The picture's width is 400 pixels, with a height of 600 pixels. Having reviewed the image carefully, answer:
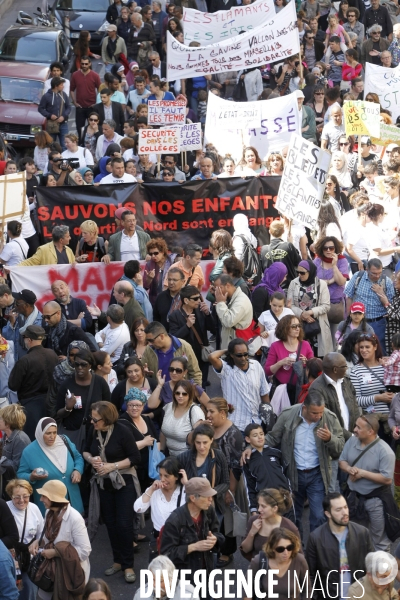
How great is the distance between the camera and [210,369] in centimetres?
1410

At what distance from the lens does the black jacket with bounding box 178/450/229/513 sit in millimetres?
9484

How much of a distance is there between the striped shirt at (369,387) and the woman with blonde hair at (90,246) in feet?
14.0

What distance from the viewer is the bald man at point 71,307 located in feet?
40.2

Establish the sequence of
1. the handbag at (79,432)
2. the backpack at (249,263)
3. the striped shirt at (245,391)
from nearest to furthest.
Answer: the handbag at (79,432) → the striped shirt at (245,391) → the backpack at (249,263)

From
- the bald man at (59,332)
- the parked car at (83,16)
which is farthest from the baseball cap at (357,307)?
the parked car at (83,16)

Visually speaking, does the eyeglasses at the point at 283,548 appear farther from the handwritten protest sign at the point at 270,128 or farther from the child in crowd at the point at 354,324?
the handwritten protest sign at the point at 270,128

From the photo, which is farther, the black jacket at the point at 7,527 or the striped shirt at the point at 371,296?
the striped shirt at the point at 371,296

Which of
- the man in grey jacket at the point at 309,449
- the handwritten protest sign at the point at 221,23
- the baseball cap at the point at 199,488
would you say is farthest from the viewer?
the handwritten protest sign at the point at 221,23

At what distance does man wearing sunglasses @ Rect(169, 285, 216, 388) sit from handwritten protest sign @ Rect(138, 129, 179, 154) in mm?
4502

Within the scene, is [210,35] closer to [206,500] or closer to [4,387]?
[4,387]

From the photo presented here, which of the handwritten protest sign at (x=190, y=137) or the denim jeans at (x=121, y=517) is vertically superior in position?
the handwritten protest sign at (x=190, y=137)

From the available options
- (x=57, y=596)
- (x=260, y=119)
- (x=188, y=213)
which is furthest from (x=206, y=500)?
(x=260, y=119)

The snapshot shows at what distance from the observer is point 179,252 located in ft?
44.4

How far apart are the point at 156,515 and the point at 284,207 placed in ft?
18.7
